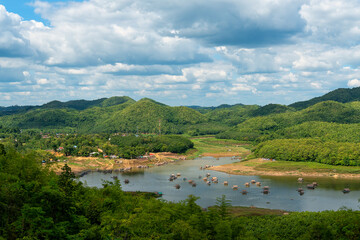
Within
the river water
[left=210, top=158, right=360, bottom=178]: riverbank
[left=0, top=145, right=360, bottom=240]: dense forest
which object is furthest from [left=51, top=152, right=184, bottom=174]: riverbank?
[left=0, top=145, right=360, bottom=240]: dense forest

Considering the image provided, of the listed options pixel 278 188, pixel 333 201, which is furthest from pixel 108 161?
pixel 333 201

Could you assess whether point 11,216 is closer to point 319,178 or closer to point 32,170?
point 32,170

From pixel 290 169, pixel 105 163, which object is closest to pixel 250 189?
pixel 290 169

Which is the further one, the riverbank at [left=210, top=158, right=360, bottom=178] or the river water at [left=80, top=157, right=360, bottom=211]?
the riverbank at [left=210, top=158, right=360, bottom=178]

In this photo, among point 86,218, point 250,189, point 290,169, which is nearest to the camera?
point 86,218

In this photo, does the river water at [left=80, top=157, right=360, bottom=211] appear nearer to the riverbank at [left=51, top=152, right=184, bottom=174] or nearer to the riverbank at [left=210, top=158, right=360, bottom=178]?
the riverbank at [left=210, top=158, right=360, bottom=178]

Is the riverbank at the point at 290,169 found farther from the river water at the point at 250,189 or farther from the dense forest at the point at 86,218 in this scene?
the dense forest at the point at 86,218

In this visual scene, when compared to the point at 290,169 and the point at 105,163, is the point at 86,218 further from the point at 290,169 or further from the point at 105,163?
the point at 105,163
